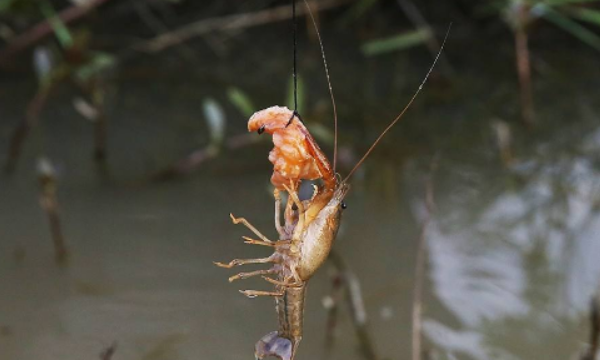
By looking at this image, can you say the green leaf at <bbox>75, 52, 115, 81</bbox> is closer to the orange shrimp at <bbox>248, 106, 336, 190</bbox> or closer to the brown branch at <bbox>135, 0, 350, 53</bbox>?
the brown branch at <bbox>135, 0, 350, 53</bbox>

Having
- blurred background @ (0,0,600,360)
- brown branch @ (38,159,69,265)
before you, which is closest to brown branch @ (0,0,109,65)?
blurred background @ (0,0,600,360)

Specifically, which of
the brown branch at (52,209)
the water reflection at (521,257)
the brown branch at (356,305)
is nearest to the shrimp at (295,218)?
the brown branch at (356,305)

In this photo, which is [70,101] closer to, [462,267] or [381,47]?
[381,47]

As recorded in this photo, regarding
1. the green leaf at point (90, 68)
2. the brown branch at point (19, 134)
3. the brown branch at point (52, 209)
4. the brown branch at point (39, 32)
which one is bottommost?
the brown branch at point (52, 209)

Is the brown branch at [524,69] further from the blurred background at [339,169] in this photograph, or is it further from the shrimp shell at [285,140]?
the shrimp shell at [285,140]

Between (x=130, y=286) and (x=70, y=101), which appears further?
(x=70, y=101)

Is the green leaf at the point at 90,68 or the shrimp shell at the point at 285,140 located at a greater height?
the green leaf at the point at 90,68

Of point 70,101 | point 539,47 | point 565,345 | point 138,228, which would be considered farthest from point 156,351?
point 539,47
